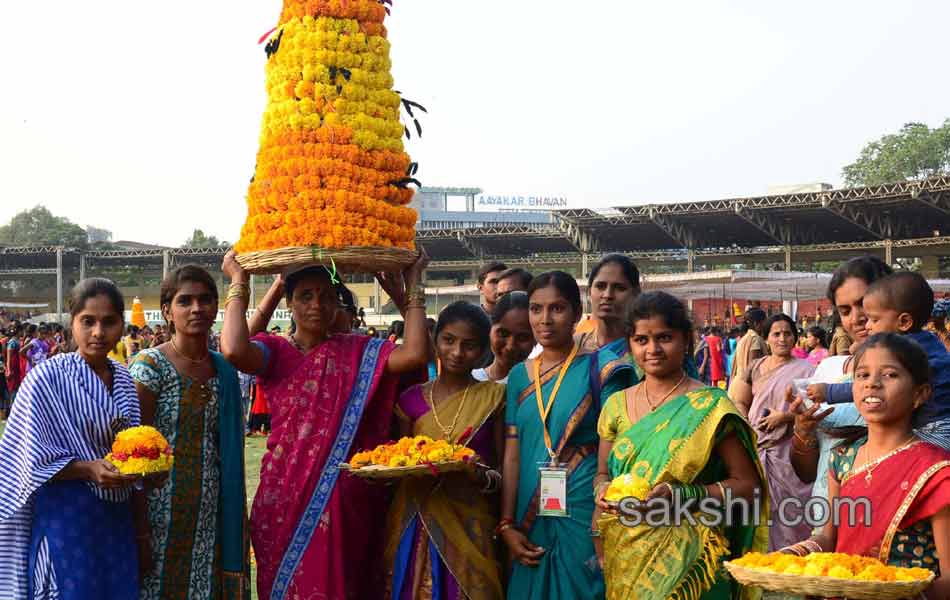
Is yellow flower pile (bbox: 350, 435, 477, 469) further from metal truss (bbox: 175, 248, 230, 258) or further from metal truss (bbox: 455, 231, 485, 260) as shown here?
metal truss (bbox: 175, 248, 230, 258)

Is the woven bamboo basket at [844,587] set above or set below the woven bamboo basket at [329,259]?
below

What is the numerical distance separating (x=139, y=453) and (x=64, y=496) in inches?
18.1

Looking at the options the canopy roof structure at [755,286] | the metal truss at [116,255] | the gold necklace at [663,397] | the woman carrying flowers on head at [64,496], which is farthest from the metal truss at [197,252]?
the gold necklace at [663,397]

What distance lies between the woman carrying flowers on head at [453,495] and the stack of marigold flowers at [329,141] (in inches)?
22.4

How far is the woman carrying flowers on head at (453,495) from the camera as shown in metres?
4.08

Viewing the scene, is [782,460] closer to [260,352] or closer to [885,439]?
[885,439]

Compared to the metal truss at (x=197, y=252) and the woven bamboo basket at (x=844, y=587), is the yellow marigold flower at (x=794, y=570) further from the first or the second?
the metal truss at (x=197, y=252)

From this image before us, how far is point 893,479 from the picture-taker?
9.93ft

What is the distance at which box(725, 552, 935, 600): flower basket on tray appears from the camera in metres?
2.59

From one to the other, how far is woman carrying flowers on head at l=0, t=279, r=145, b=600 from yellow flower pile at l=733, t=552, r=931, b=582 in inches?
90.3

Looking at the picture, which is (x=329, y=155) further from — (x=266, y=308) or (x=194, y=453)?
(x=194, y=453)

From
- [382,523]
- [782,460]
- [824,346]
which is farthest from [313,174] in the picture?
[824,346]

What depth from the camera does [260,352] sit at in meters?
4.32

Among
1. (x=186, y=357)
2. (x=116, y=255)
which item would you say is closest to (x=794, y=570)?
(x=186, y=357)
